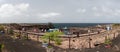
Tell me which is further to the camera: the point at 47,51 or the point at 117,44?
the point at 117,44

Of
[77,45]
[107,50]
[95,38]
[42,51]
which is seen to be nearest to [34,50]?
[42,51]

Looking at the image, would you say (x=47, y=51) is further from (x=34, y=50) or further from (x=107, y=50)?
(x=107, y=50)

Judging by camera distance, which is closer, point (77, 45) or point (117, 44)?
point (117, 44)

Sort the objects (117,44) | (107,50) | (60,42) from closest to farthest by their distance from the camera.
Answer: (107,50), (117,44), (60,42)

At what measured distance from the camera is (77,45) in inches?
1383

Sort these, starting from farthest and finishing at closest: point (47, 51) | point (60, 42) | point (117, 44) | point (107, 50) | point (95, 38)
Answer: point (95, 38), point (60, 42), point (117, 44), point (107, 50), point (47, 51)

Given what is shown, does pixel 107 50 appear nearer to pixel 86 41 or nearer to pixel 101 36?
pixel 86 41

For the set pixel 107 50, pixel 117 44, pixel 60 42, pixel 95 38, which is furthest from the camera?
pixel 95 38

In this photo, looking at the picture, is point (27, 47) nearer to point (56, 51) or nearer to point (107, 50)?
point (56, 51)

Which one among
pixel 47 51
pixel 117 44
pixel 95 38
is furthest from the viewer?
pixel 95 38

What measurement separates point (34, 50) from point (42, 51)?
862mm

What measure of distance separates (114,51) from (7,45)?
11507 millimetres

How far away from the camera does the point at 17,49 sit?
26.0m

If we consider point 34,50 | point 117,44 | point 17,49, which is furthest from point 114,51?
point 17,49
